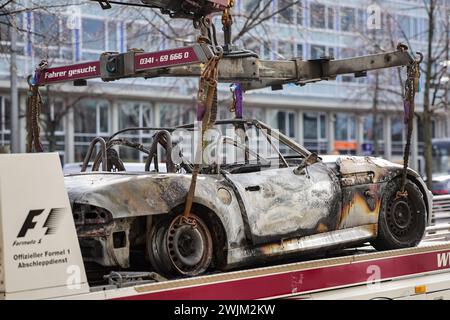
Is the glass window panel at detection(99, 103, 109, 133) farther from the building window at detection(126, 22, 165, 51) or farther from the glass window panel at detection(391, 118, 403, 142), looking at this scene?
the glass window panel at detection(391, 118, 403, 142)

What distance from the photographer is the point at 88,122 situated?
3484cm

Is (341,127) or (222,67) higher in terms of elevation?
A: (341,127)

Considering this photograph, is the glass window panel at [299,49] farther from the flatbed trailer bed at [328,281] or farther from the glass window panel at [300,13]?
the flatbed trailer bed at [328,281]

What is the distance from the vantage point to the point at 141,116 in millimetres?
36531

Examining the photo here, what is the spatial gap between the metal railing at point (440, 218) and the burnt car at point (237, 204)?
1136 millimetres

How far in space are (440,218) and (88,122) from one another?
2675 centimetres

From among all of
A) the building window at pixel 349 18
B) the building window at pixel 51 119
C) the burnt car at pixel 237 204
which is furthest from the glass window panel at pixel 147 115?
the burnt car at pixel 237 204

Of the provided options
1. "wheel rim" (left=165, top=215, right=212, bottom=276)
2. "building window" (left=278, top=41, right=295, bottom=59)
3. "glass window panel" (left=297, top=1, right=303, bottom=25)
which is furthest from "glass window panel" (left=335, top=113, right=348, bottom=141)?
"wheel rim" (left=165, top=215, right=212, bottom=276)

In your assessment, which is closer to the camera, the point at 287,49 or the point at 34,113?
the point at 34,113

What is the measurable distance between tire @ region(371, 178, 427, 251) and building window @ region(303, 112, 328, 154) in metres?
35.2

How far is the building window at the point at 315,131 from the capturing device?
42.8m

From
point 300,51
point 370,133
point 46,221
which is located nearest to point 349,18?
point 300,51

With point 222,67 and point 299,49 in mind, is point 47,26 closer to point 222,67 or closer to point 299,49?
point 222,67
